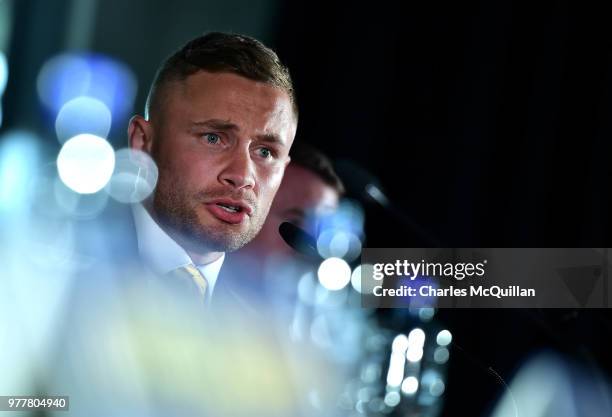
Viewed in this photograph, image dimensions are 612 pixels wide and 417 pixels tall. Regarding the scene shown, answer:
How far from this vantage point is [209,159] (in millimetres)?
767

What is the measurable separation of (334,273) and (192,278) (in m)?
0.42

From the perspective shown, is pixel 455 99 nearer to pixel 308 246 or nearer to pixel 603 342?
pixel 603 342

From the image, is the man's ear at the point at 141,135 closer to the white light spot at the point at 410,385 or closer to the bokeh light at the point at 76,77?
the bokeh light at the point at 76,77

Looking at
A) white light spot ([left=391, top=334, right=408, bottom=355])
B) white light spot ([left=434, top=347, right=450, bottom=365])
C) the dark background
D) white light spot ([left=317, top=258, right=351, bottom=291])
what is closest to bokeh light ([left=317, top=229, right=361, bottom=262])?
white light spot ([left=317, top=258, right=351, bottom=291])

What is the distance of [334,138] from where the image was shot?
5.75ft

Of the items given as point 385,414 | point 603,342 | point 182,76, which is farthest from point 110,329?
point 603,342

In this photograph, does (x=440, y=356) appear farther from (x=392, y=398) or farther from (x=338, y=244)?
(x=338, y=244)

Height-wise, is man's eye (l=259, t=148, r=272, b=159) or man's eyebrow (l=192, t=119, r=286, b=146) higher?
man's eyebrow (l=192, t=119, r=286, b=146)

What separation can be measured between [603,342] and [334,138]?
79 cm

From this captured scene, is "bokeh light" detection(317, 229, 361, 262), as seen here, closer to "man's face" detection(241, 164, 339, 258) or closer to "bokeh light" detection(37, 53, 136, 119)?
"man's face" detection(241, 164, 339, 258)

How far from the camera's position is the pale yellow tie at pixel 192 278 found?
2.64 ft

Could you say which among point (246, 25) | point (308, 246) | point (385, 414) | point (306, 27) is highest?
point (306, 27)

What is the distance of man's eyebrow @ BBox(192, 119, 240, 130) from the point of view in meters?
0.77

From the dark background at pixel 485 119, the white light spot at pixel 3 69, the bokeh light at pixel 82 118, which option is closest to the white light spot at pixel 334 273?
the bokeh light at pixel 82 118
